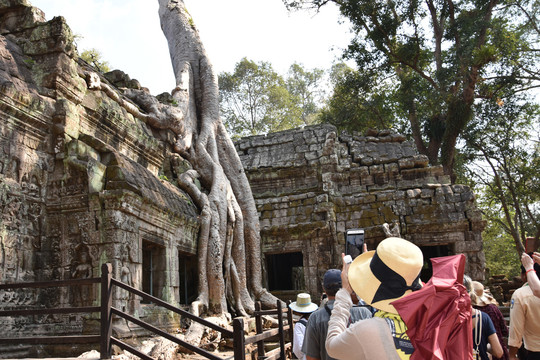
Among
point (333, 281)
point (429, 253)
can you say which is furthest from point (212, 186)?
Answer: point (429, 253)

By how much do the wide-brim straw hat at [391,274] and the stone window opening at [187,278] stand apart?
6.45 m

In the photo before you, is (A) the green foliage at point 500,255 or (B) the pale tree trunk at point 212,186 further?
(A) the green foliage at point 500,255

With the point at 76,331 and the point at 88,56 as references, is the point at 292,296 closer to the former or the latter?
the point at 76,331

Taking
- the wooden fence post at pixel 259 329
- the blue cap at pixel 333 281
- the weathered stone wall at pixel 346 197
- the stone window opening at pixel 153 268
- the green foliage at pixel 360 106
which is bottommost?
the wooden fence post at pixel 259 329

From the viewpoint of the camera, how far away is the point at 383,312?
2.05 m

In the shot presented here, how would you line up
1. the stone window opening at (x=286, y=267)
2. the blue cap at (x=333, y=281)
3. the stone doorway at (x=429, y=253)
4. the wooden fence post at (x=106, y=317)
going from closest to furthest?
the blue cap at (x=333, y=281) < the wooden fence post at (x=106, y=317) < the stone doorway at (x=429, y=253) < the stone window opening at (x=286, y=267)

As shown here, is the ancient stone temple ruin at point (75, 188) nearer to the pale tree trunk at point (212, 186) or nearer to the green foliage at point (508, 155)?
the pale tree trunk at point (212, 186)

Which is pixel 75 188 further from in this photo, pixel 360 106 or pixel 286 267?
pixel 360 106

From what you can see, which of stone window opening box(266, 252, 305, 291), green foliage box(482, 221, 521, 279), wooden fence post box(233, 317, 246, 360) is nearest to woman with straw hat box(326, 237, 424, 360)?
wooden fence post box(233, 317, 246, 360)

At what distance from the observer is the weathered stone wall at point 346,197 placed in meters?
11.1

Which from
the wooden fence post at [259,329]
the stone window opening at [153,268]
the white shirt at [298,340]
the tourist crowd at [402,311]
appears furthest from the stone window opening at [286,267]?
the tourist crowd at [402,311]

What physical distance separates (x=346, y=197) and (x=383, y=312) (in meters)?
9.90

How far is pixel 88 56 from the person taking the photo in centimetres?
1927

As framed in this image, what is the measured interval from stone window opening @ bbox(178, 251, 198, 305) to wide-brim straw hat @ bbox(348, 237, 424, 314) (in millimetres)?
6448
